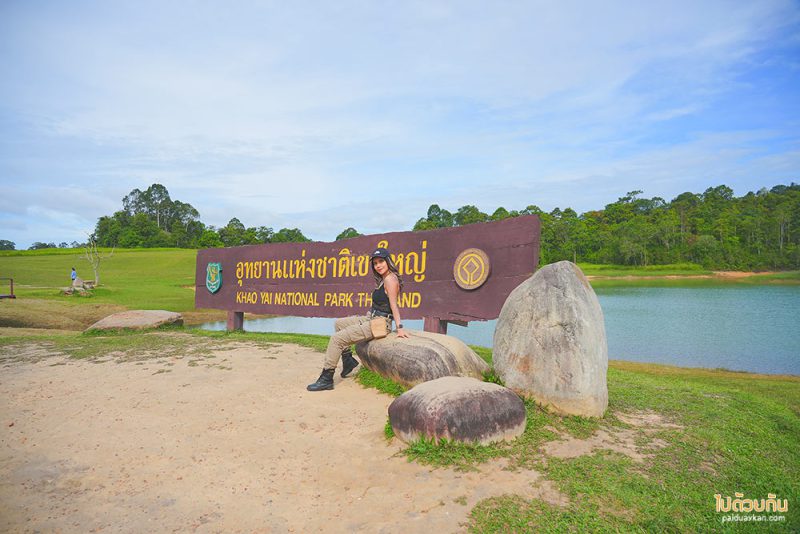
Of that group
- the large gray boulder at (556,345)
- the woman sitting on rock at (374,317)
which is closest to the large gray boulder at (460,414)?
the large gray boulder at (556,345)

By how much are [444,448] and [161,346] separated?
8.33 m

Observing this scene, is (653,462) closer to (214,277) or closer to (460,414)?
(460,414)

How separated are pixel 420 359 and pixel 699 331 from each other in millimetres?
17246

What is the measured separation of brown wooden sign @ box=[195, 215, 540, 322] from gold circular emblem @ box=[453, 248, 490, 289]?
0.02m

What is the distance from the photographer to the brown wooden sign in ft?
26.7

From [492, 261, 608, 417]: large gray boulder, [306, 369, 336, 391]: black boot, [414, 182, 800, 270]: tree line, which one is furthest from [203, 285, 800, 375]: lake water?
[414, 182, 800, 270]: tree line

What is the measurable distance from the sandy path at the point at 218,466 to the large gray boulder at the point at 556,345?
58.8 inches

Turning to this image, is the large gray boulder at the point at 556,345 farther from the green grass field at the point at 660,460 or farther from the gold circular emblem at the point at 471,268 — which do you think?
the gold circular emblem at the point at 471,268

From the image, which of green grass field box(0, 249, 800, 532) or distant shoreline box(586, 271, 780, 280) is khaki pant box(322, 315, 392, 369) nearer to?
green grass field box(0, 249, 800, 532)

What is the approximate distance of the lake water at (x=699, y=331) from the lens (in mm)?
13891

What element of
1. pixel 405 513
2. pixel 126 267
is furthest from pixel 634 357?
pixel 126 267

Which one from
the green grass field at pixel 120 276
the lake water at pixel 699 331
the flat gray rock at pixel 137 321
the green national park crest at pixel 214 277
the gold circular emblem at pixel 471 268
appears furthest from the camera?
the green grass field at pixel 120 276

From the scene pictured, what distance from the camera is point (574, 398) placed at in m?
5.10

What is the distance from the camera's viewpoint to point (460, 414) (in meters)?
4.41
